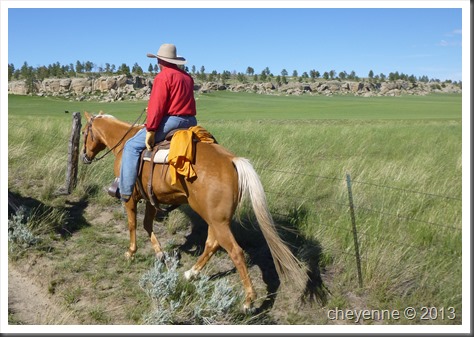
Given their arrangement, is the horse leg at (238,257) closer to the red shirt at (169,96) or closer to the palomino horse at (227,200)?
the palomino horse at (227,200)

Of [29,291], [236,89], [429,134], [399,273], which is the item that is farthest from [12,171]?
[236,89]

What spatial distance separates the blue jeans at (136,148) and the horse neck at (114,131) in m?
0.65

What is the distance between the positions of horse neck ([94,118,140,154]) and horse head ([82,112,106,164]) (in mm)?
112

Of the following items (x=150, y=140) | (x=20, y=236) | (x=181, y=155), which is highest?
(x=150, y=140)

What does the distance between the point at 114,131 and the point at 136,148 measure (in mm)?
1054

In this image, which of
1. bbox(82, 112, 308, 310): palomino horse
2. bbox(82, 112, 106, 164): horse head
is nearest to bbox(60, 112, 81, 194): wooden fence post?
bbox(82, 112, 106, 164): horse head

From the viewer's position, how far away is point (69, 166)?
806 cm

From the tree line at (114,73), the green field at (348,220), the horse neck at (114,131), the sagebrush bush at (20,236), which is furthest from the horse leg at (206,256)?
the tree line at (114,73)

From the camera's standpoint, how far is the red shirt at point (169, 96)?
5133mm

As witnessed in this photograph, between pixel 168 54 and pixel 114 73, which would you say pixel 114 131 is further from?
pixel 114 73

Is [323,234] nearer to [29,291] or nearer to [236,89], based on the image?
[29,291]

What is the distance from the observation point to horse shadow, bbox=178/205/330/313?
5.00 m

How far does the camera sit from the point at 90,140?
269 inches

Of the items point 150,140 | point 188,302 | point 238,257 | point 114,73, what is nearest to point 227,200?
point 238,257
